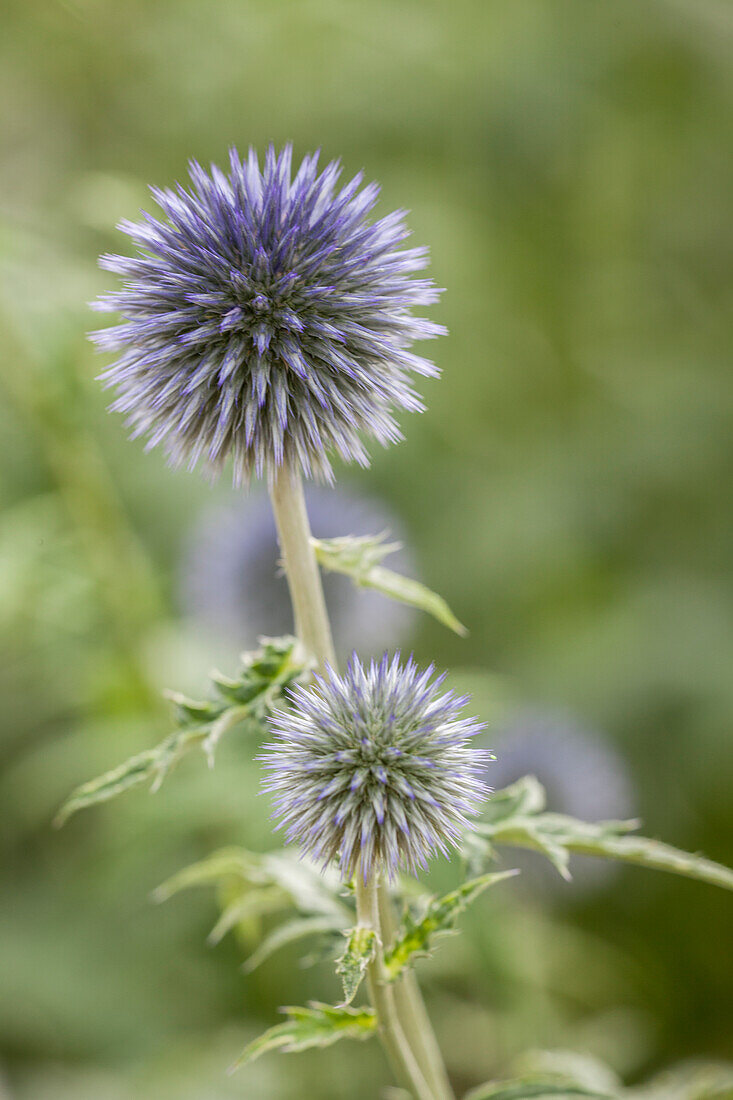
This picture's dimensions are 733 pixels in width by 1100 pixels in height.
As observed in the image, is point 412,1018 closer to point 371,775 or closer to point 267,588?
point 371,775

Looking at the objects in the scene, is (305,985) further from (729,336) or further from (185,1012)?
(729,336)

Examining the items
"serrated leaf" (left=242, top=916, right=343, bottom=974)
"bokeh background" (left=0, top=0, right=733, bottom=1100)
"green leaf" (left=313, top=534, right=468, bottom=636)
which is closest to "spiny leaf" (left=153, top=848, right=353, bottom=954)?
"serrated leaf" (left=242, top=916, right=343, bottom=974)

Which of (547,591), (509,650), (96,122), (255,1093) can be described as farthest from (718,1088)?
(96,122)

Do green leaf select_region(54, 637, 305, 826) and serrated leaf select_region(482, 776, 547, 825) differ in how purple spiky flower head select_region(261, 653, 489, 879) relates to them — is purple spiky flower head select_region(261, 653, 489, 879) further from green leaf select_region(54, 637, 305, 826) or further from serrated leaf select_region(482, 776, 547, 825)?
serrated leaf select_region(482, 776, 547, 825)

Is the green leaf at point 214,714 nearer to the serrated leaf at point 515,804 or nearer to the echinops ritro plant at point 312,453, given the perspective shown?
the echinops ritro plant at point 312,453

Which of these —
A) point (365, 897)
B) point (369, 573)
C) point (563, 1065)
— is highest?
point (369, 573)

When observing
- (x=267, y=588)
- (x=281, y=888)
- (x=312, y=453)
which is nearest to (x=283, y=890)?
(x=281, y=888)
